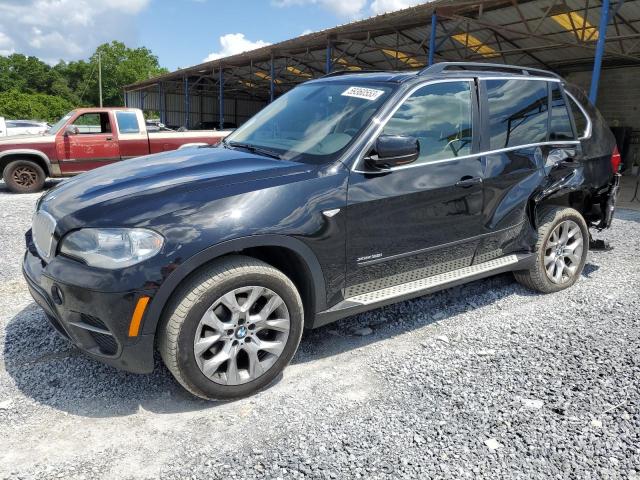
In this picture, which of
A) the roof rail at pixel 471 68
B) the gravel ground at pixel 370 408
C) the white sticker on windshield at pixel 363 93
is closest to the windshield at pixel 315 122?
the white sticker on windshield at pixel 363 93

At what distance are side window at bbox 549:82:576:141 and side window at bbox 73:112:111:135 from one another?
9.03 m

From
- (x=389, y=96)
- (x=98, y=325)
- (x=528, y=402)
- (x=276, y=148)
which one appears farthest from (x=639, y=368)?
(x=98, y=325)

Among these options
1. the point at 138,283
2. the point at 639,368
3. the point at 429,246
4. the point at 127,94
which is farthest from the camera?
the point at 127,94

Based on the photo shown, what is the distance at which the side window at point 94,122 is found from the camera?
10.4 meters

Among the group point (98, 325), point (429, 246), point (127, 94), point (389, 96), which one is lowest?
point (98, 325)

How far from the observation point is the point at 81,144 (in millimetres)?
10289

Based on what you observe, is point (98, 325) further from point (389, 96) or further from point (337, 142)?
point (389, 96)

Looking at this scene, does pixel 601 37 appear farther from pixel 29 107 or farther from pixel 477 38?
pixel 29 107

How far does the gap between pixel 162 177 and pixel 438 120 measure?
190 cm

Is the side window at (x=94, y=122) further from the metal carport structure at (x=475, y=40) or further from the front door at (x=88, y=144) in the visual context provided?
the metal carport structure at (x=475, y=40)

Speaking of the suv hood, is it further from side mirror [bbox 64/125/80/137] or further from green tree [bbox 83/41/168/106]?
green tree [bbox 83/41/168/106]

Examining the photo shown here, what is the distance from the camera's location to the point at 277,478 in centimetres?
217

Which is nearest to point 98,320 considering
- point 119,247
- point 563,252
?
point 119,247

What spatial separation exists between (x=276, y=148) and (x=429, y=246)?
1.23 meters
